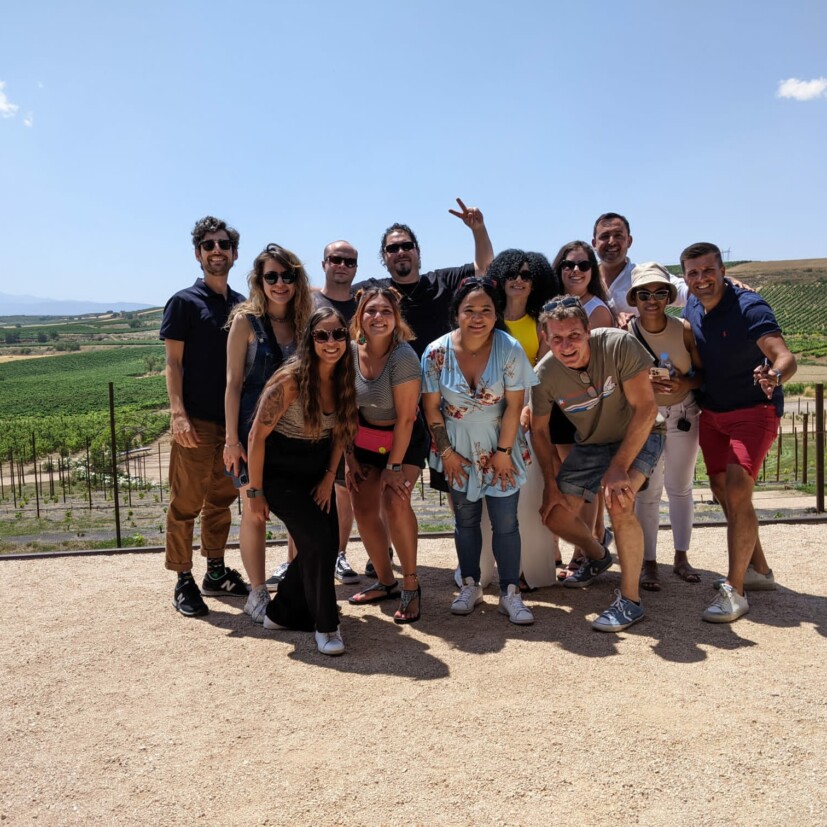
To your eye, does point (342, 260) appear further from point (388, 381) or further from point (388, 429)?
point (388, 429)

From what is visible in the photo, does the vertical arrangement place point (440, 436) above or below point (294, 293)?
below

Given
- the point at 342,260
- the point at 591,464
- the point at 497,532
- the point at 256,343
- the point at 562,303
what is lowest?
the point at 497,532

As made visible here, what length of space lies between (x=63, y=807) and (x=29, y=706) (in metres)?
1.09

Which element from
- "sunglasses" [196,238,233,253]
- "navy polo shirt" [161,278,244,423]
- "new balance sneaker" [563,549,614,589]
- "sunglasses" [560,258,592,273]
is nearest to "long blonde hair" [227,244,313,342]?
"navy polo shirt" [161,278,244,423]

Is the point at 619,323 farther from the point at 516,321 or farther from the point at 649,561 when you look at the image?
the point at 649,561

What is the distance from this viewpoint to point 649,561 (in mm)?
5703

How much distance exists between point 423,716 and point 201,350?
9.47ft

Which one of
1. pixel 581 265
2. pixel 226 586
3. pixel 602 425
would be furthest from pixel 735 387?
pixel 226 586

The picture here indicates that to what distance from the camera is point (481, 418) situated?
193 inches

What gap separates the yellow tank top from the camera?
5.42m

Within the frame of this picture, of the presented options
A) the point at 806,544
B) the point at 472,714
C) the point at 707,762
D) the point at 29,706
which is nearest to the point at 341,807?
the point at 472,714

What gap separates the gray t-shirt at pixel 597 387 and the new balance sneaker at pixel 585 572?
45.9 inches

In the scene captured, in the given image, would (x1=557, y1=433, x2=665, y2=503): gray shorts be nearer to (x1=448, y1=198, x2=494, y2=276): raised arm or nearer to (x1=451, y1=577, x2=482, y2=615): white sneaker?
(x1=451, y1=577, x2=482, y2=615): white sneaker

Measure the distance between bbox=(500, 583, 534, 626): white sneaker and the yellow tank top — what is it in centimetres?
161
